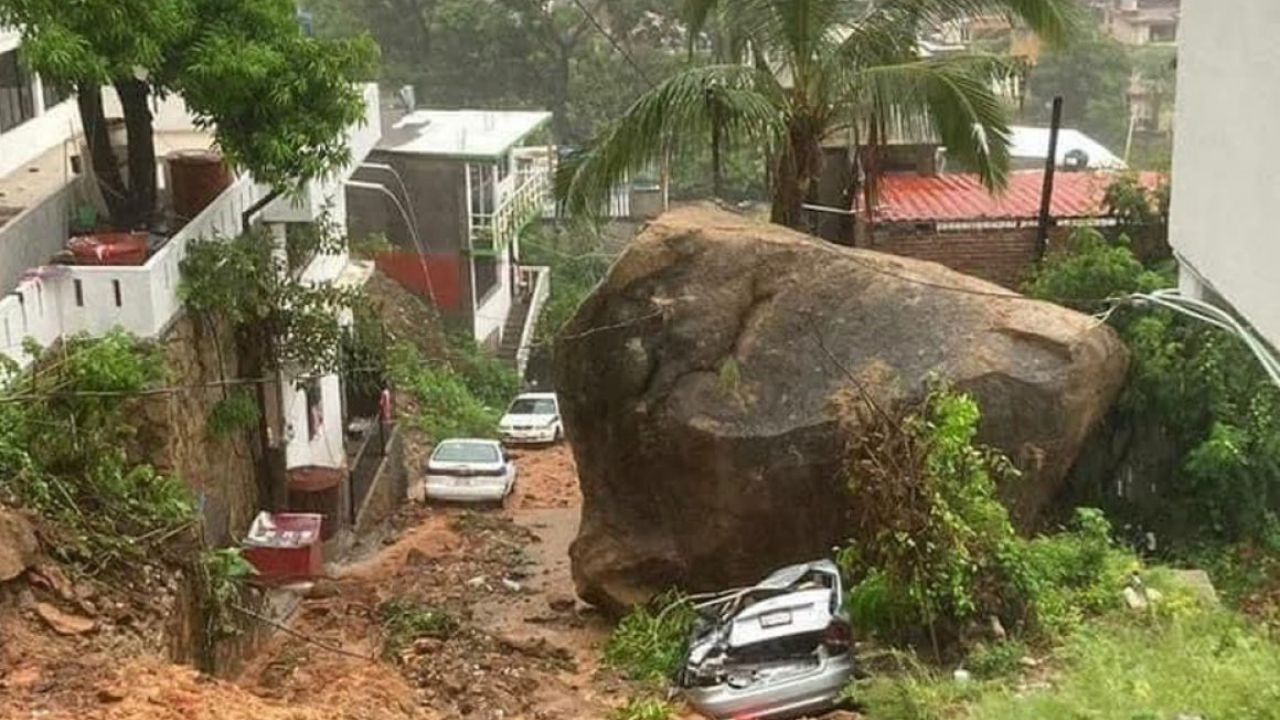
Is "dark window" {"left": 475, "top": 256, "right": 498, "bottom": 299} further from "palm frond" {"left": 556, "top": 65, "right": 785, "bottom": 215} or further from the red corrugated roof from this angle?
"palm frond" {"left": 556, "top": 65, "right": 785, "bottom": 215}

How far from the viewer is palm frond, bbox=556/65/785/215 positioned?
15234 mm

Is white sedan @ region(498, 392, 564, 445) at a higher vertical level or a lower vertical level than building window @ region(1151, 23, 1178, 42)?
lower

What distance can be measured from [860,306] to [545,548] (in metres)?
7.00

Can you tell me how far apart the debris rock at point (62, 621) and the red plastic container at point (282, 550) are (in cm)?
526

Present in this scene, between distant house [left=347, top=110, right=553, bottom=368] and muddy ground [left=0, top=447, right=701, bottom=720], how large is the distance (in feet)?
30.5

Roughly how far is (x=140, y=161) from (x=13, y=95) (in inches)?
192

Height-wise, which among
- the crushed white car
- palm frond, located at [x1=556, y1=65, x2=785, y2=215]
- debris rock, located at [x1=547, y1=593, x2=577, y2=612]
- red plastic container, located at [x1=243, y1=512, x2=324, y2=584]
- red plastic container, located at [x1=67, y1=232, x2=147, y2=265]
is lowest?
debris rock, located at [x1=547, y1=593, x2=577, y2=612]

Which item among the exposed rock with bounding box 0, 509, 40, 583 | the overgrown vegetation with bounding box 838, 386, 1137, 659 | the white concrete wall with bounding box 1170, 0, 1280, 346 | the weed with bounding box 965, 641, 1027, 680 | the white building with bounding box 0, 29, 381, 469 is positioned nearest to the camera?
the white concrete wall with bounding box 1170, 0, 1280, 346

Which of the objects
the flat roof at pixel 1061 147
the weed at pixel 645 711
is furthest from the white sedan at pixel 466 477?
the weed at pixel 645 711

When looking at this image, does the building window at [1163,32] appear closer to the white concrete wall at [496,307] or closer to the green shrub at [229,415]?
the white concrete wall at [496,307]

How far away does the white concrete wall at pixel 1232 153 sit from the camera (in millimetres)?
8680

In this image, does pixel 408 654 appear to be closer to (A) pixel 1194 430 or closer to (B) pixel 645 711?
(B) pixel 645 711

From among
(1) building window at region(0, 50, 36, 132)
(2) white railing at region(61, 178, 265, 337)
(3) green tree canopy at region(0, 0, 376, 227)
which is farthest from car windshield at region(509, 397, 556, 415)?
(2) white railing at region(61, 178, 265, 337)

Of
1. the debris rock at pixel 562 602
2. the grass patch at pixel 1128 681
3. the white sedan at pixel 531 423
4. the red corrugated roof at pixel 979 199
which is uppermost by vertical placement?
the red corrugated roof at pixel 979 199
